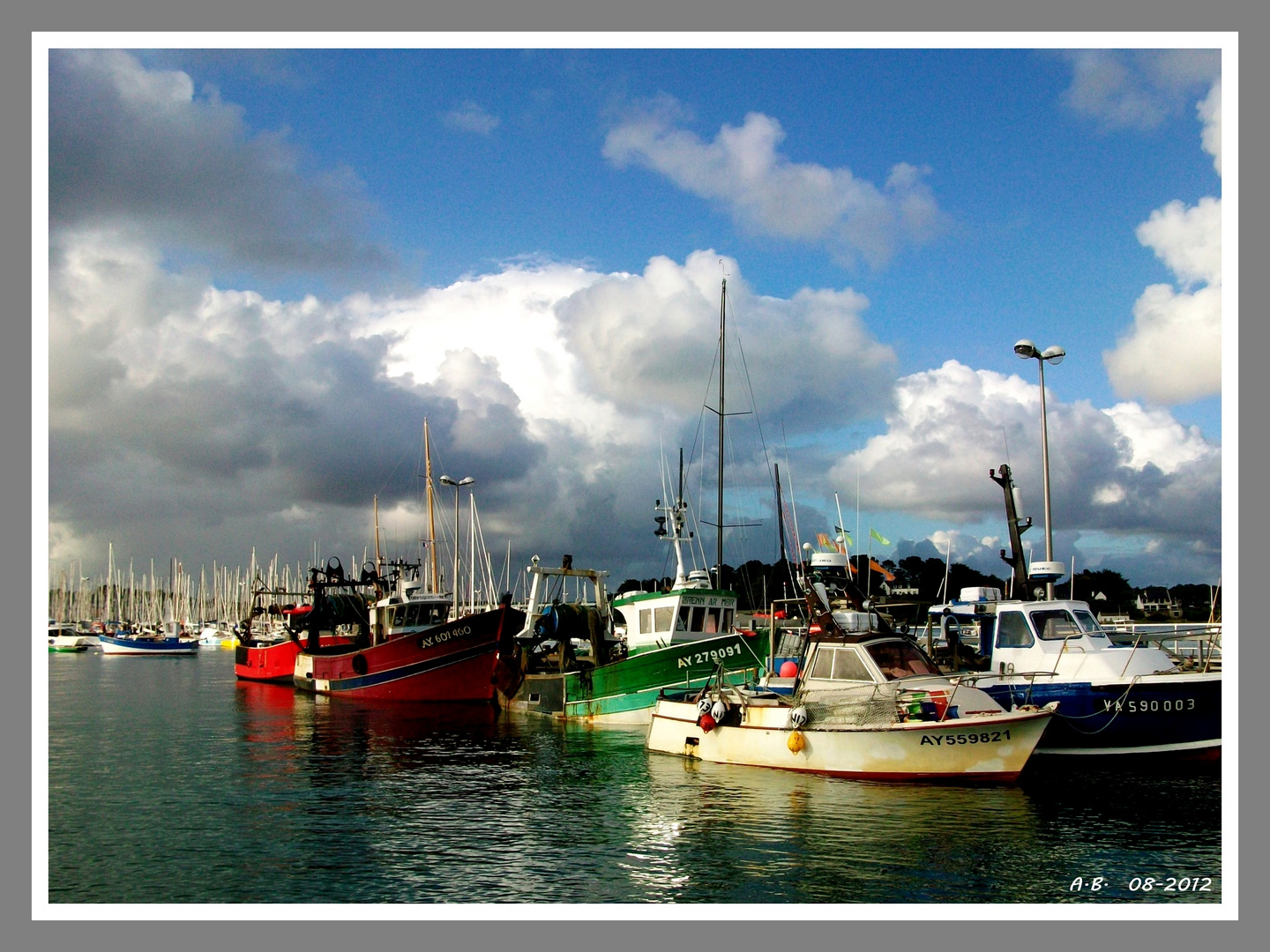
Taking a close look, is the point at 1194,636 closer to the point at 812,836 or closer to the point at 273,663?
the point at 812,836

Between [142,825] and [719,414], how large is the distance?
25065 mm

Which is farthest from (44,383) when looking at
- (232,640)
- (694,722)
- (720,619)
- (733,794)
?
(232,640)

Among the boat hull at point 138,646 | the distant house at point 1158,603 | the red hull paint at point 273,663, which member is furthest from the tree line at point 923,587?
the boat hull at point 138,646

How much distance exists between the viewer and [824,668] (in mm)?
20297

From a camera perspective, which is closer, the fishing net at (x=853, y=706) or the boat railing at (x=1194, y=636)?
the fishing net at (x=853, y=706)

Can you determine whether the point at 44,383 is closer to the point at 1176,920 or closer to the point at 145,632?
the point at 1176,920

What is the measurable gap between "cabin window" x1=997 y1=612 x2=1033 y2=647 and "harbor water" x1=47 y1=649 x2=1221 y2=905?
125 inches

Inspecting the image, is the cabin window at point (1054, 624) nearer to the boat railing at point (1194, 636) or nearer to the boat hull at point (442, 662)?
the boat railing at point (1194, 636)

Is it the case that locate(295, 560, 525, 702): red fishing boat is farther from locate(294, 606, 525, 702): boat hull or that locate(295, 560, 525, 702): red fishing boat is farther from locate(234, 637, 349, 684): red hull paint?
locate(234, 637, 349, 684): red hull paint

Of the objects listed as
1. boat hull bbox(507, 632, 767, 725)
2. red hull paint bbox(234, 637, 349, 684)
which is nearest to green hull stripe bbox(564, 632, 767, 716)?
boat hull bbox(507, 632, 767, 725)

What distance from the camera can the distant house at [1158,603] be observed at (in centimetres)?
4218

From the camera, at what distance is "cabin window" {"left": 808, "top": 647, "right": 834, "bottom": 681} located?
20.2 metres

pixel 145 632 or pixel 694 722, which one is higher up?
pixel 694 722

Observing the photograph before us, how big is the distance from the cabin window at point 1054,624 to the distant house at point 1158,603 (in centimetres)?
2091
